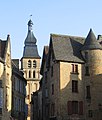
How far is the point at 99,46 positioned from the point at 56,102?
11799 millimetres

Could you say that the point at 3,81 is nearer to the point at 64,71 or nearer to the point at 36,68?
the point at 64,71

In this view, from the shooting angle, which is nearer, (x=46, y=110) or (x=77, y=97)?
(x=77, y=97)

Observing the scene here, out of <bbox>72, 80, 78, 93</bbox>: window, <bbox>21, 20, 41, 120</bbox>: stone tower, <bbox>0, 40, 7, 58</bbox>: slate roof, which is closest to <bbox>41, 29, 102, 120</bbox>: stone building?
<bbox>72, 80, 78, 93</bbox>: window

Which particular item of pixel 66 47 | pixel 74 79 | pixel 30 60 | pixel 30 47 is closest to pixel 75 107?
pixel 74 79

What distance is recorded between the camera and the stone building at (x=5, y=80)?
56062mm

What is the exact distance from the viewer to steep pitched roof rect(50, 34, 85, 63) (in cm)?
6384

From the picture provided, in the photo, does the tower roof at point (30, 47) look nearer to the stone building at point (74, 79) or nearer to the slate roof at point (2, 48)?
the stone building at point (74, 79)

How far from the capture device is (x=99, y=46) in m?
65.3

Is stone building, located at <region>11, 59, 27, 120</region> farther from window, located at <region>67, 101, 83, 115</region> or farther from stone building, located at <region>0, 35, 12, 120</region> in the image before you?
window, located at <region>67, 101, 83, 115</region>

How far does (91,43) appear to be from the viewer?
65.3 metres

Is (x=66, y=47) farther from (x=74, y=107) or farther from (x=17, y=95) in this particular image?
(x=17, y=95)

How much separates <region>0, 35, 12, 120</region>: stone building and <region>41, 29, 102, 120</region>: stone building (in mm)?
7623

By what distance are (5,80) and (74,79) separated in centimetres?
1181

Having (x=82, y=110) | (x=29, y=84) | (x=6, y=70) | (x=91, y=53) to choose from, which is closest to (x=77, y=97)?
(x=82, y=110)
